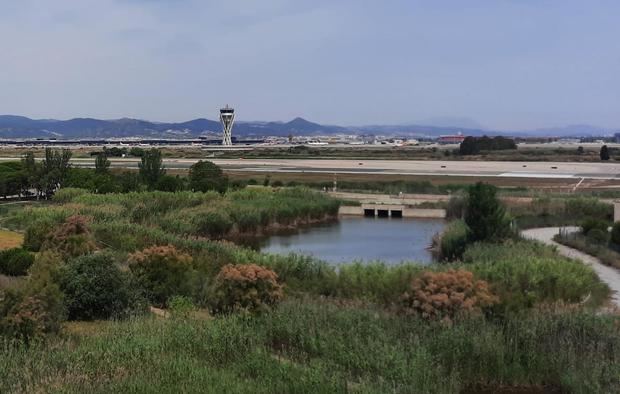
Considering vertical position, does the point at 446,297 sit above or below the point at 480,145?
above

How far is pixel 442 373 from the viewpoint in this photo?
9.62m

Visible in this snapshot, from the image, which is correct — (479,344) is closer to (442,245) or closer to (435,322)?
(435,322)

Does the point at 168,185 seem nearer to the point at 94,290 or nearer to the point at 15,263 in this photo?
the point at 15,263

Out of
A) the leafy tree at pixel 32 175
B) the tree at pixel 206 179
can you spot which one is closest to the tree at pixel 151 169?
the tree at pixel 206 179

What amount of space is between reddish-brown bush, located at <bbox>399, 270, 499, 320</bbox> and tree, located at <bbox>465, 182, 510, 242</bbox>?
34.4ft

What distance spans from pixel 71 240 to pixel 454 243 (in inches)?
495

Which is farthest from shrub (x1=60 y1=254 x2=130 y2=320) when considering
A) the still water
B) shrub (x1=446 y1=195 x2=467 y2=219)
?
shrub (x1=446 y1=195 x2=467 y2=219)

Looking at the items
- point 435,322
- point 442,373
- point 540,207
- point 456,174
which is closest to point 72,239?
point 435,322

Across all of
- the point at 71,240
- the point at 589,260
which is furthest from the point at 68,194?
the point at 589,260

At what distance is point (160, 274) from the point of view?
15422mm

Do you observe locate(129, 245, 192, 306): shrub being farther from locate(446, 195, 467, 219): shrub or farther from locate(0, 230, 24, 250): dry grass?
locate(446, 195, 467, 219): shrub

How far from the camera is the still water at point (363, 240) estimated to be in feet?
91.0

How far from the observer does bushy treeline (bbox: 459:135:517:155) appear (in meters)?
107

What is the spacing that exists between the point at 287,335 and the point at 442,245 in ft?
51.1
